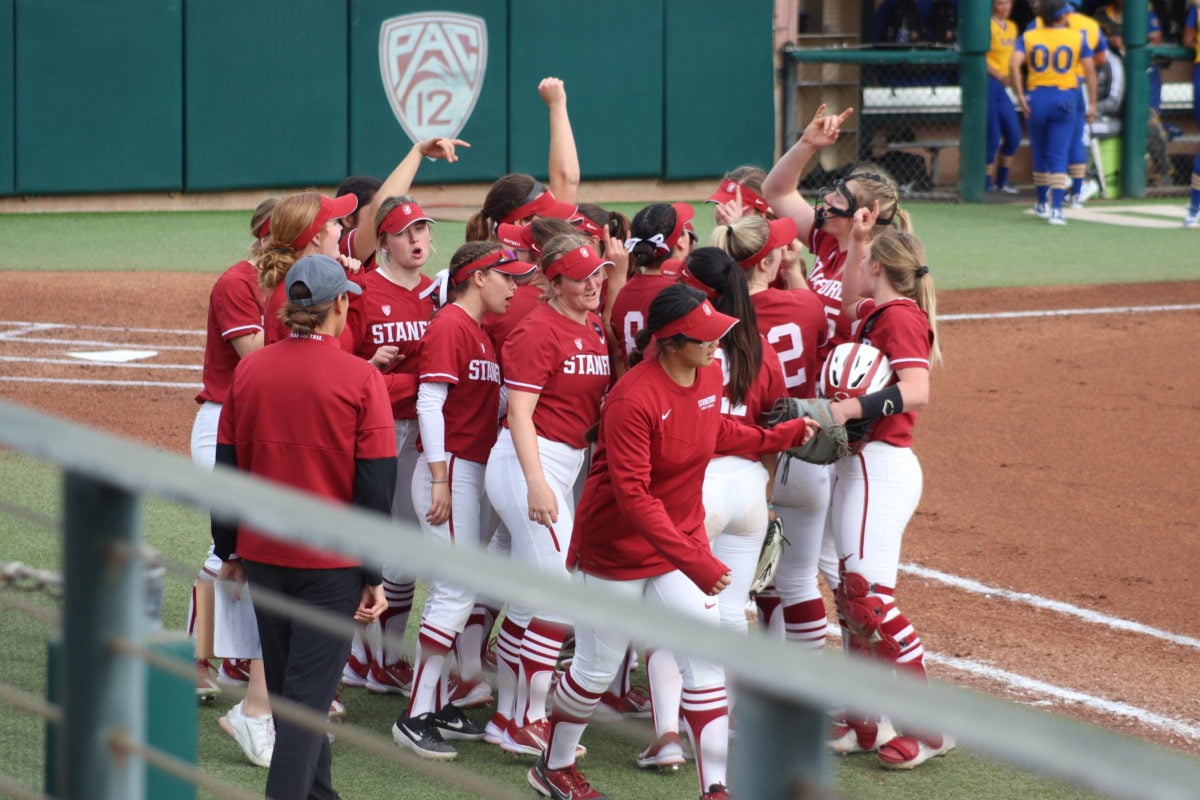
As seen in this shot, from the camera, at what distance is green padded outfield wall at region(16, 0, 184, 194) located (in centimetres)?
1588

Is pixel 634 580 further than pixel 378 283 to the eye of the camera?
No

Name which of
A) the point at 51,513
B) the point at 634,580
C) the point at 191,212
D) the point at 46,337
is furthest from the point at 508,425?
the point at 191,212

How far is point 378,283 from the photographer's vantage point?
17.1 feet

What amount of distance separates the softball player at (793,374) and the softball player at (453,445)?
0.74 metres

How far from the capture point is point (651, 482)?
4.23m

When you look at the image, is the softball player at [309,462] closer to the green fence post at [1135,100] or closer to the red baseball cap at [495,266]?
the red baseball cap at [495,266]

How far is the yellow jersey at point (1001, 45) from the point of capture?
18.3 m

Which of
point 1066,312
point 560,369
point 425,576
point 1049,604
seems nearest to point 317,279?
point 560,369

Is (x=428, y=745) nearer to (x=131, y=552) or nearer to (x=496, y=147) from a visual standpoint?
(x=131, y=552)

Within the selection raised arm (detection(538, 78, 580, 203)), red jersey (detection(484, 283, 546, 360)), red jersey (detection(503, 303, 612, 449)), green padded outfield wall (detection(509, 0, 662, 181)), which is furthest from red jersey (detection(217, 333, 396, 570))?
green padded outfield wall (detection(509, 0, 662, 181))

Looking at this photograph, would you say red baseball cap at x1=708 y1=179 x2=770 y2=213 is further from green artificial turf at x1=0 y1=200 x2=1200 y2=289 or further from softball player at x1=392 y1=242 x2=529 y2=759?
green artificial turf at x1=0 y1=200 x2=1200 y2=289

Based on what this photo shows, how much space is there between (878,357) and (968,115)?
1380 centimetres

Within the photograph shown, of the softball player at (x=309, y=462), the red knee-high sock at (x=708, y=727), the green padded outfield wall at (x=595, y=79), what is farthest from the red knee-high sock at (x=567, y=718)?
the green padded outfield wall at (x=595, y=79)

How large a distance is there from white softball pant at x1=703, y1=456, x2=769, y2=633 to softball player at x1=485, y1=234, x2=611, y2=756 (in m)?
0.48
